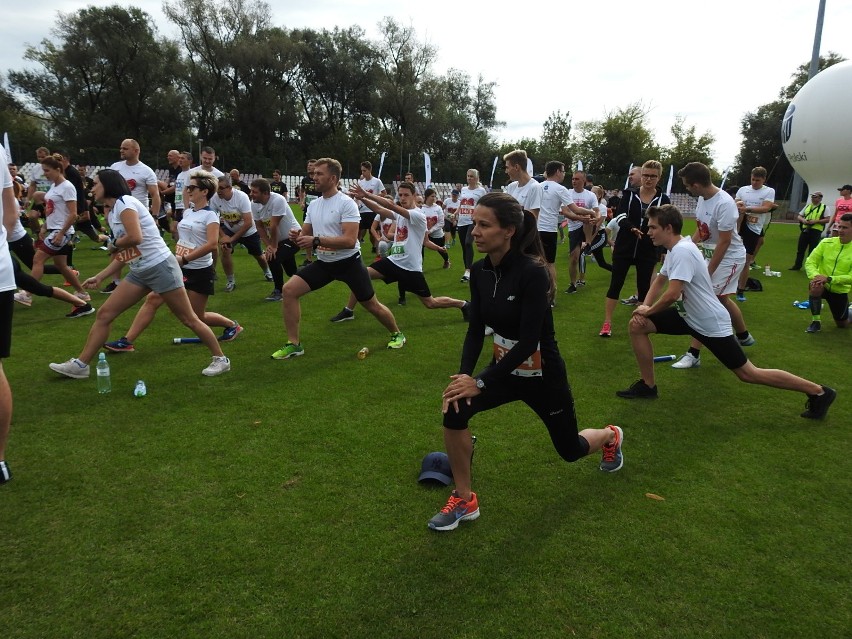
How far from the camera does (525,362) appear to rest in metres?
3.04

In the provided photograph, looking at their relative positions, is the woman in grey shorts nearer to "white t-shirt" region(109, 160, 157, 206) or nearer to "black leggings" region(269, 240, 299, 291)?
"black leggings" region(269, 240, 299, 291)

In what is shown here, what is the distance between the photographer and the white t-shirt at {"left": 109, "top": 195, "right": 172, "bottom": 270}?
5.16 m

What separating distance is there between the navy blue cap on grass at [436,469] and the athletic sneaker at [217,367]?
277cm

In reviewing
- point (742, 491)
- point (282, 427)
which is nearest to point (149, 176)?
point (282, 427)

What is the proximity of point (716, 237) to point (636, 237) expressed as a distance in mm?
929

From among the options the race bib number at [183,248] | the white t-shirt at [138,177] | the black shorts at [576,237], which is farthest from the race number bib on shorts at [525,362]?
the white t-shirt at [138,177]

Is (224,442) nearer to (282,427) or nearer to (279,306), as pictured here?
(282,427)

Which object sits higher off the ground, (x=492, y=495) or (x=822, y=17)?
(x=822, y=17)

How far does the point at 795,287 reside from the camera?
1166cm

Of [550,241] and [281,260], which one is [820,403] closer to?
[550,241]

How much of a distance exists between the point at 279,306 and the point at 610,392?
5352 millimetres

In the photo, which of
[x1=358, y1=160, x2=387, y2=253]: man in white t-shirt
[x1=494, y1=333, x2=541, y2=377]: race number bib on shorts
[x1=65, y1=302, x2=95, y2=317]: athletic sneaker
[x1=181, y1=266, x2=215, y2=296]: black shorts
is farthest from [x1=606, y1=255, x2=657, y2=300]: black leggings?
[x1=65, y1=302, x2=95, y2=317]: athletic sneaker

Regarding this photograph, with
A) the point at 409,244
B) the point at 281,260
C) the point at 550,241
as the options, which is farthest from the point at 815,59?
the point at 281,260

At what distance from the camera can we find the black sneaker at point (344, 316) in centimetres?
805
